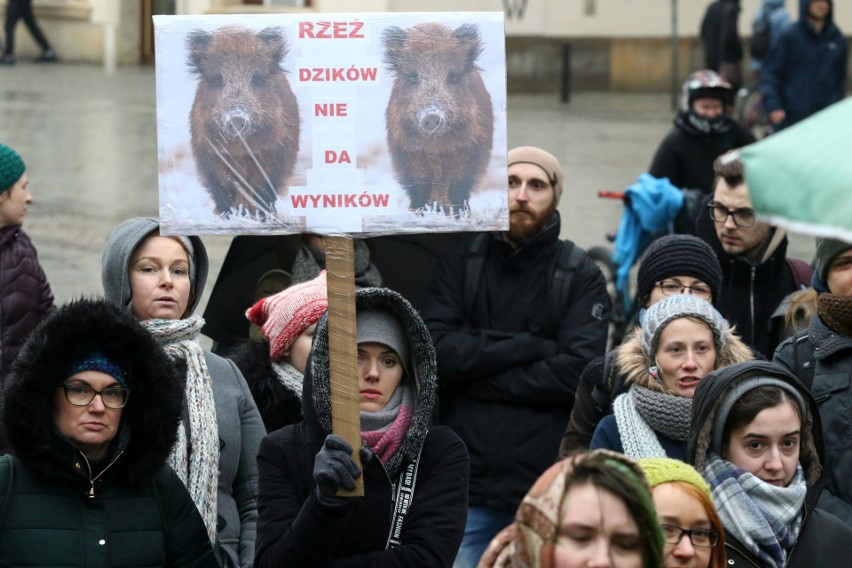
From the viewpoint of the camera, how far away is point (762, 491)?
409 centimetres

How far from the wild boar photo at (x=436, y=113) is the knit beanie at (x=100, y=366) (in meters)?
0.90

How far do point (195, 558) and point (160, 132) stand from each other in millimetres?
1120

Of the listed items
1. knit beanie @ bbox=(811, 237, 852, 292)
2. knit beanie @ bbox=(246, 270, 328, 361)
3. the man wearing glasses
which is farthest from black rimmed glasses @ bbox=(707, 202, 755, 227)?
knit beanie @ bbox=(246, 270, 328, 361)

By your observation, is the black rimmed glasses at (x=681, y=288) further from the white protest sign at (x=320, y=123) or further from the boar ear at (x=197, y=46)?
the boar ear at (x=197, y=46)

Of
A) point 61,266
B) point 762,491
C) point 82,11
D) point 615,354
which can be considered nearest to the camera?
point 762,491

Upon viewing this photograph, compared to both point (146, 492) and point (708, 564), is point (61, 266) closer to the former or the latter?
point (146, 492)

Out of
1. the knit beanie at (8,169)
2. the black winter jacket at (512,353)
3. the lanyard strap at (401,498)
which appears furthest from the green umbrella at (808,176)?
the knit beanie at (8,169)

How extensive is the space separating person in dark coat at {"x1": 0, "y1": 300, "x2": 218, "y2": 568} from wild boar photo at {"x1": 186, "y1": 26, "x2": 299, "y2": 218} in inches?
19.2

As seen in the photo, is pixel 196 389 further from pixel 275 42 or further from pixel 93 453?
pixel 275 42

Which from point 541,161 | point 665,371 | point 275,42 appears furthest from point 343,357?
point 541,161

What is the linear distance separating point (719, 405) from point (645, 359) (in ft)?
2.58

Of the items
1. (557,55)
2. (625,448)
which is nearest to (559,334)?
(625,448)

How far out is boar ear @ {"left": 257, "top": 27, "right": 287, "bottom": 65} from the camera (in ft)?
14.1

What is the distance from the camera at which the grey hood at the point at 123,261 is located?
16.7ft
